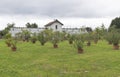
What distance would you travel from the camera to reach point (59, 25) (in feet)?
278

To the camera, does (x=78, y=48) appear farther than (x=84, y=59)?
Yes

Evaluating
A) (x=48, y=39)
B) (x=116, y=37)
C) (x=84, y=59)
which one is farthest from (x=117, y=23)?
(x=84, y=59)

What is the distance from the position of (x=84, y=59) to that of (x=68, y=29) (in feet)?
181

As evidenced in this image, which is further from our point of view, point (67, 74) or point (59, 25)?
point (59, 25)

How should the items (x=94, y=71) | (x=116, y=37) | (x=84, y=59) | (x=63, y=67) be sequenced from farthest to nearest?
(x=116, y=37) < (x=84, y=59) < (x=63, y=67) < (x=94, y=71)

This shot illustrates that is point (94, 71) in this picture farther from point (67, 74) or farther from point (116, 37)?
point (116, 37)

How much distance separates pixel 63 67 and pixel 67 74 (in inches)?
94.5

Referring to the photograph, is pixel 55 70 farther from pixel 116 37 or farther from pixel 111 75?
pixel 116 37

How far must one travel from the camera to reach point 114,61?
19.2m

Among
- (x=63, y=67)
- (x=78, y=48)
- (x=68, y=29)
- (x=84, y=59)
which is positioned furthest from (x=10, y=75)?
(x=68, y=29)

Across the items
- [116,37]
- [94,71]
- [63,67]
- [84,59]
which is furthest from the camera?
[116,37]

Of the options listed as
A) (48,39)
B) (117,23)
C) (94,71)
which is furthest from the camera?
(117,23)

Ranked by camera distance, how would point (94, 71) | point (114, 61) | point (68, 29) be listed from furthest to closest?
point (68, 29) → point (114, 61) → point (94, 71)

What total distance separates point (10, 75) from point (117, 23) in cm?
7249
